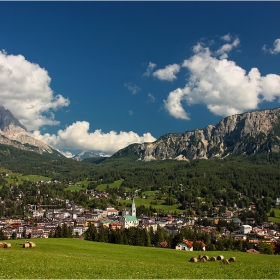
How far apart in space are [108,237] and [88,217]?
11655 cm

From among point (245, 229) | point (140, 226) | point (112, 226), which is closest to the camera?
point (140, 226)

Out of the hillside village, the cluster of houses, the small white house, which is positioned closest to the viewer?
the hillside village

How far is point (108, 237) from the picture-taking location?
8181 cm

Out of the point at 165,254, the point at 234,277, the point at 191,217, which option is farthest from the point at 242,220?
the point at 234,277

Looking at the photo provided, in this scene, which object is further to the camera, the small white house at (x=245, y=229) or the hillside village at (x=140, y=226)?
the small white house at (x=245, y=229)

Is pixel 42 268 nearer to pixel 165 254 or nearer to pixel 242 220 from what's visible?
pixel 165 254

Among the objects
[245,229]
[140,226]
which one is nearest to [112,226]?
[140,226]

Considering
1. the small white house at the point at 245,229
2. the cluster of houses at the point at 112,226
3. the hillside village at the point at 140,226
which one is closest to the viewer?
the hillside village at the point at 140,226

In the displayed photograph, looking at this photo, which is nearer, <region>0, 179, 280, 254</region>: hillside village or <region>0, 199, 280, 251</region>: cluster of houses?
<region>0, 179, 280, 254</region>: hillside village

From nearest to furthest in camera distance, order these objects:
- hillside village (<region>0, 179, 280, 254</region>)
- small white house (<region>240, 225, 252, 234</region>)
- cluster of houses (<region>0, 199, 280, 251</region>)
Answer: hillside village (<region>0, 179, 280, 254</region>) → cluster of houses (<region>0, 199, 280, 251</region>) → small white house (<region>240, 225, 252, 234</region>)

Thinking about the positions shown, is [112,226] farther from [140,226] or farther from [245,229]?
[245,229]

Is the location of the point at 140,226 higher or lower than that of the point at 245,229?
higher

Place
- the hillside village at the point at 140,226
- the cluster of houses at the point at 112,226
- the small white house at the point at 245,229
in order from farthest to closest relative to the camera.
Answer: the small white house at the point at 245,229
the cluster of houses at the point at 112,226
the hillside village at the point at 140,226

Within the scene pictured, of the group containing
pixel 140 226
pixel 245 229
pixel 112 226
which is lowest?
pixel 112 226
